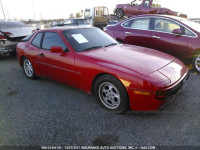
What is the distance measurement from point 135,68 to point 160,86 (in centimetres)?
44

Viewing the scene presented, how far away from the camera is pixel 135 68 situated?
2.51 metres

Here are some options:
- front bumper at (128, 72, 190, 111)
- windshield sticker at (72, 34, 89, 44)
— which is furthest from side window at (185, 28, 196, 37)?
windshield sticker at (72, 34, 89, 44)

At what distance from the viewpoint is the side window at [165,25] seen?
191 inches

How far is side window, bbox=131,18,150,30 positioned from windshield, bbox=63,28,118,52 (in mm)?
2038

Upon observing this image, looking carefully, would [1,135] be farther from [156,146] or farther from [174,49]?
[174,49]

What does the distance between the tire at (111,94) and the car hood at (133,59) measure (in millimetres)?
301

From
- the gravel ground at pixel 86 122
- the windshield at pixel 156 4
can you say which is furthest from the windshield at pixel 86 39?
the windshield at pixel 156 4

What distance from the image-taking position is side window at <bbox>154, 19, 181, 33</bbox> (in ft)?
15.9

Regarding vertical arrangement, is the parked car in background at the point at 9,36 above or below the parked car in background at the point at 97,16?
below

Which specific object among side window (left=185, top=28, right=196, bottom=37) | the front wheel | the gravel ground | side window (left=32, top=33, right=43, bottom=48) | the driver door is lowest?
the gravel ground

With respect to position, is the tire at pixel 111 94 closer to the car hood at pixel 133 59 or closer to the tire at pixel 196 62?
the car hood at pixel 133 59

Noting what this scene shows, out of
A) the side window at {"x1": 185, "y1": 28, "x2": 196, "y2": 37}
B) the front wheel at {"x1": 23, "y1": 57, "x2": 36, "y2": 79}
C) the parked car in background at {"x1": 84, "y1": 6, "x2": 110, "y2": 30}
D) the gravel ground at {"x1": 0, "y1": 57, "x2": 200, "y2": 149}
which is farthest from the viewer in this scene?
the parked car in background at {"x1": 84, "y1": 6, "x2": 110, "y2": 30}

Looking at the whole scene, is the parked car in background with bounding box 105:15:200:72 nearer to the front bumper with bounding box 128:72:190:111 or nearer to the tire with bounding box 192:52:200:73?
the tire with bounding box 192:52:200:73

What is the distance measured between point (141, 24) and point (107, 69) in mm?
3448
